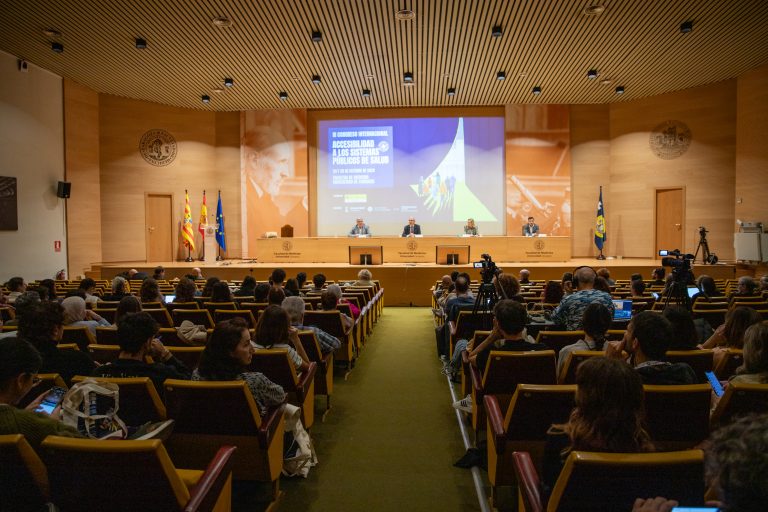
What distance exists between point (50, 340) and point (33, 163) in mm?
10550

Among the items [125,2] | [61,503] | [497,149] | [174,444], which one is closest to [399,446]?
[174,444]

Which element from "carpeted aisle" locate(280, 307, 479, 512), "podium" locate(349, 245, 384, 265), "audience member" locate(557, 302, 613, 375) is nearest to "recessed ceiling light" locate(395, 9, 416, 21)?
"podium" locate(349, 245, 384, 265)

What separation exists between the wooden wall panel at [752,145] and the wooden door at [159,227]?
1439cm

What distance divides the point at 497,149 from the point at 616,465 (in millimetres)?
14079

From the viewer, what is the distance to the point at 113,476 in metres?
1.59

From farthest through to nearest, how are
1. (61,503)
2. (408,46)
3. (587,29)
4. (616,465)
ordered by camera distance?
(408,46), (587,29), (61,503), (616,465)

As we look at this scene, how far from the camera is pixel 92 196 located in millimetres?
13258

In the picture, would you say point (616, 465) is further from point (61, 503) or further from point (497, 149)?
point (497, 149)

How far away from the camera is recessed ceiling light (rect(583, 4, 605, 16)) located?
8392mm

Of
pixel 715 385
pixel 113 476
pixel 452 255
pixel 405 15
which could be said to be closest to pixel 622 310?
pixel 715 385

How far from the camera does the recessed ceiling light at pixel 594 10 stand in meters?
8.39

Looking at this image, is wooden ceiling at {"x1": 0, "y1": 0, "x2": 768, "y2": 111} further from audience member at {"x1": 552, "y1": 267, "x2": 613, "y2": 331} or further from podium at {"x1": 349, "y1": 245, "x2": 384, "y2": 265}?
audience member at {"x1": 552, "y1": 267, "x2": 613, "y2": 331}

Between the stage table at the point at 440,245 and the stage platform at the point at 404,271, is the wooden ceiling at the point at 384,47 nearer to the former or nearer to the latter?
the stage table at the point at 440,245

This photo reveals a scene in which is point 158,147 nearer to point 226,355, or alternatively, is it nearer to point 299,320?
point 299,320
